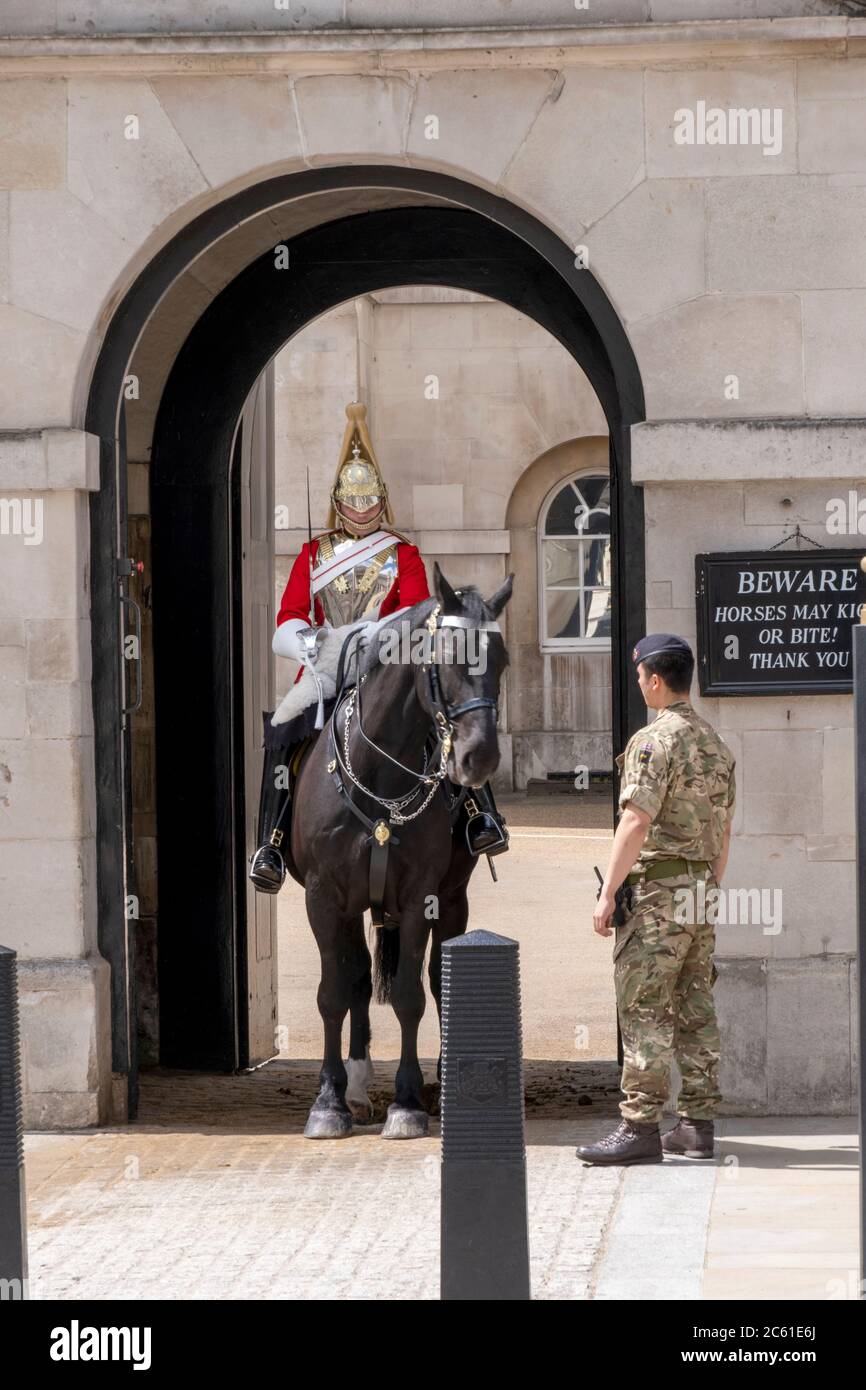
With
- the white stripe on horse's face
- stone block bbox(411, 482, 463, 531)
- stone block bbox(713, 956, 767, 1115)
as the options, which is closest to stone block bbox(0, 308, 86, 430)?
the white stripe on horse's face

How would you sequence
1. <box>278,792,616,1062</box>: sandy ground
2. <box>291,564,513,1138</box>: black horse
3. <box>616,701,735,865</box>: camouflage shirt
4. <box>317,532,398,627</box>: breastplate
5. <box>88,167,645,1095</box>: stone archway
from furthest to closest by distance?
<box>278,792,616,1062</box>: sandy ground
<box>88,167,645,1095</box>: stone archway
<box>317,532,398,627</box>: breastplate
<box>291,564,513,1138</box>: black horse
<box>616,701,735,865</box>: camouflage shirt

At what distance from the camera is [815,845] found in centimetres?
805

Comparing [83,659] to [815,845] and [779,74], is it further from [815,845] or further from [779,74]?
[779,74]

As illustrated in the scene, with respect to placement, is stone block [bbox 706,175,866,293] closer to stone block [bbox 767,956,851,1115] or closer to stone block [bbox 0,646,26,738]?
stone block [bbox 767,956,851,1115]

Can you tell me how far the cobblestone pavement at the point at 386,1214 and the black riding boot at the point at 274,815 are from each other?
1074 millimetres

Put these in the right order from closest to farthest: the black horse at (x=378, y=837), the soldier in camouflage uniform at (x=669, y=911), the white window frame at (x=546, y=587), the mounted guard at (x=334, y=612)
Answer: the soldier in camouflage uniform at (x=669, y=911)
the black horse at (x=378, y=837)
the mounted guard at (x=334, y=612)
the white window frame at (x=546, y=587)

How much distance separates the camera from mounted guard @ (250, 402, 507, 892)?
839 centimetres

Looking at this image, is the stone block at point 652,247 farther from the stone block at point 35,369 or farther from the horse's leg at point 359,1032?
the horse's leg at point 359,1032

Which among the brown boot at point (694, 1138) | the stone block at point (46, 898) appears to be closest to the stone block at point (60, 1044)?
the stone block at point (46, 898)

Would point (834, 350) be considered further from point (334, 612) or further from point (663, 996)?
point (663, 996)

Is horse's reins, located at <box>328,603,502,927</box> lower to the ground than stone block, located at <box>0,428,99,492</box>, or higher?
lower

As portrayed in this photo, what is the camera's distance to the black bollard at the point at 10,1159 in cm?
504
